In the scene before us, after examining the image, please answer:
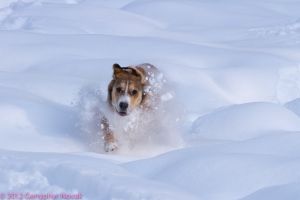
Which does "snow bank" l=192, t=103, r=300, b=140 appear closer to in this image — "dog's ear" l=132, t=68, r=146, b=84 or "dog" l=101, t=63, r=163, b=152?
"dog" l=101, t=63, r=163, b=152

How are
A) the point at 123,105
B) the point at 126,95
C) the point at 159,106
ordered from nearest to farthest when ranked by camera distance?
1. the point at 123,105
2. the point at 126,95
3. the point at 159,106

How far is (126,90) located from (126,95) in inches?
1.9

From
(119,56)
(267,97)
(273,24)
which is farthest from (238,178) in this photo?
(273,24)

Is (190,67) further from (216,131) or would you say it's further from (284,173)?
(284,173)

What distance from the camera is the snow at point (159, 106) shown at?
4621mm

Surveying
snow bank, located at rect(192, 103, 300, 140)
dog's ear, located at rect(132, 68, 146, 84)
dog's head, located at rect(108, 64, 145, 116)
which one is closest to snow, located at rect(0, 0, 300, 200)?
snow bank, located at rect(192, 103, 300, 140)

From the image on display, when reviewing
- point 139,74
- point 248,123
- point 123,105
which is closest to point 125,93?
point 123,105

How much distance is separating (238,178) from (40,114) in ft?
8.52

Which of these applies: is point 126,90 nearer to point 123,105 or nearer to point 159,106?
point 123,105

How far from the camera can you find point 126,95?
6555mm

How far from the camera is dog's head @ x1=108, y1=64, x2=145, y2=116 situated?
6504mm

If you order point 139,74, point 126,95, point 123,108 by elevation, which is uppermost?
point 139,74

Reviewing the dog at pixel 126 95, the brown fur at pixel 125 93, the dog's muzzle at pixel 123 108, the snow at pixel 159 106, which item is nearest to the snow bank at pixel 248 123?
the snow at pixel 159 106

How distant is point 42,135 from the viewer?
21.0 feet
